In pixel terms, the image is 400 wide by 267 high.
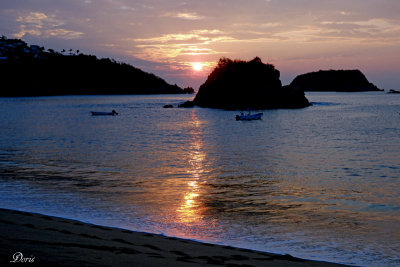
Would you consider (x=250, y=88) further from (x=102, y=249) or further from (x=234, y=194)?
(x=102, y=249)

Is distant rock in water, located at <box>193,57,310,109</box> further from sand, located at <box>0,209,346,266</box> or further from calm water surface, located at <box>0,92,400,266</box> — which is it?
sand, located at <box>0,209,346,266</box>

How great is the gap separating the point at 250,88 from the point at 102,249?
10876 centimetres

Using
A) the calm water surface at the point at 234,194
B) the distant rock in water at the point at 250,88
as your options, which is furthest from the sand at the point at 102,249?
the distant rock in water at the point at 250,88

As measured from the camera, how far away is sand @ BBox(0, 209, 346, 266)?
23.1ft

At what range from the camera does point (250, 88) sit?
4510 inches

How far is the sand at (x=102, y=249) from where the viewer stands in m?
7.04

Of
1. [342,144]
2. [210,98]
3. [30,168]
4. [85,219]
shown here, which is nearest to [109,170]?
[30,168]

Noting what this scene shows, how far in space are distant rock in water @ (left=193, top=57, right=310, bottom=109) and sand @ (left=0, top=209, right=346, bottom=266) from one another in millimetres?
106493

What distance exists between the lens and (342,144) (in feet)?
127

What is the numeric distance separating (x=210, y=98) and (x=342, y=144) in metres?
87.8

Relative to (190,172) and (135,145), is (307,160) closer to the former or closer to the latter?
(190,172)

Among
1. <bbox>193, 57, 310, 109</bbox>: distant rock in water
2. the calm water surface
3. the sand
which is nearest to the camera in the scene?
the sand

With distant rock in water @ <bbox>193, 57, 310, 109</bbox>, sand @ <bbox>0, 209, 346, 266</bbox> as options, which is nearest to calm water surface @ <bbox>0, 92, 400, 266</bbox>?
sand @ <bbox>0, 209, 346, 266</bbox>

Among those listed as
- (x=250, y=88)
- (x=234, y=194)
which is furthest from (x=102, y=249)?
(x=250, y=88)
